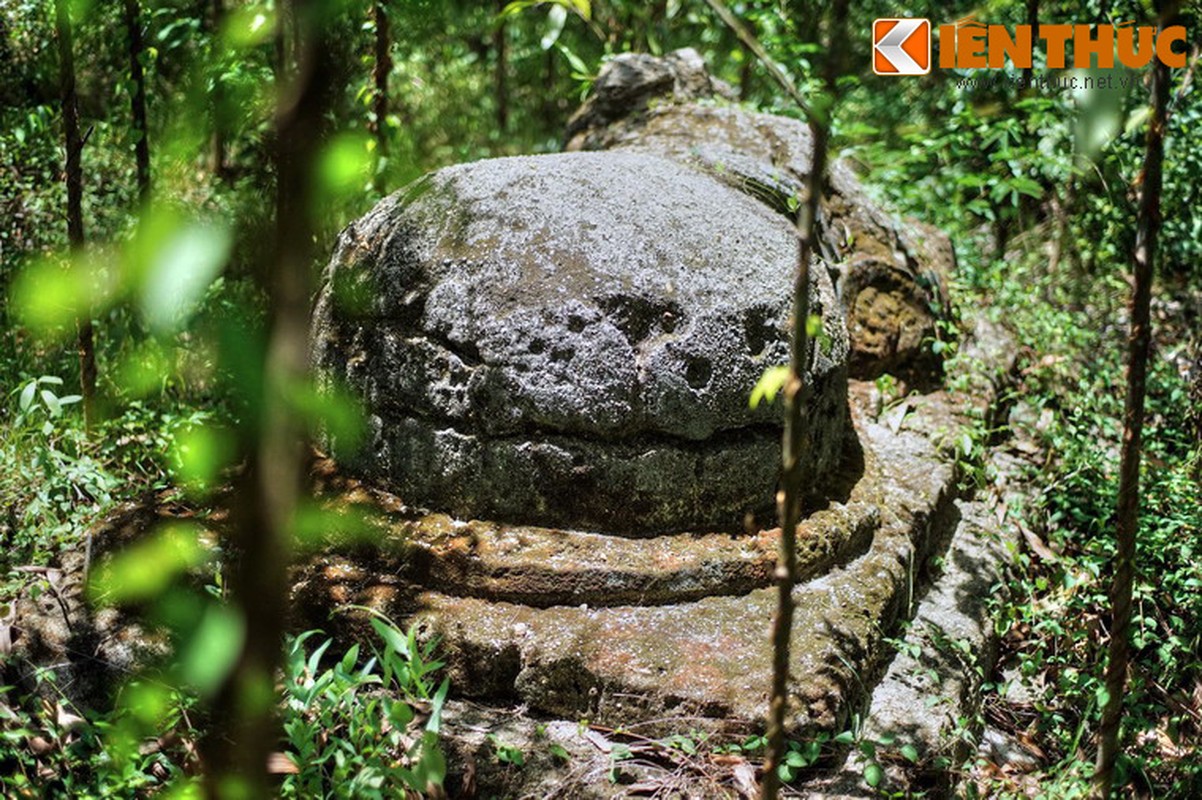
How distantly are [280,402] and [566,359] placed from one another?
206 centimetres

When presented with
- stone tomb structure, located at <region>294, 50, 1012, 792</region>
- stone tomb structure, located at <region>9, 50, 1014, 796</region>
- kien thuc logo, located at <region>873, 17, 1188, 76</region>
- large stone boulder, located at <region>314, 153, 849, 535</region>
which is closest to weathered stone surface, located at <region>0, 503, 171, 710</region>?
stone tomb structure, located at <region>9, 50, 1014, 796</region>

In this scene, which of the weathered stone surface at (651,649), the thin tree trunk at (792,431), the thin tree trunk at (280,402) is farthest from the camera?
the weathered stone surface at (651,649)

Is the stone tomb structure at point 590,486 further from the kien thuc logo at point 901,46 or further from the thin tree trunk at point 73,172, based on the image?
the kien thuc logo at point 901,46

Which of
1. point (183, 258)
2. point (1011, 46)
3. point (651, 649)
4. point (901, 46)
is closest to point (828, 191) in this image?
point (901, 46)

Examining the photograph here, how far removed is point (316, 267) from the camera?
11.3 ft

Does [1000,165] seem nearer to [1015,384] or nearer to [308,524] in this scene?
[1015,384]

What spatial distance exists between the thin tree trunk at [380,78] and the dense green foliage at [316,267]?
36 millimetres

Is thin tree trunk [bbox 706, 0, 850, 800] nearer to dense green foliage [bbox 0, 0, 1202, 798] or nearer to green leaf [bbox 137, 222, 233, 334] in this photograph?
dense green foliage [bbox 0, 0, 1202, 798]

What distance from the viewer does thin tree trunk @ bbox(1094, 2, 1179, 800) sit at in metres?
1.79

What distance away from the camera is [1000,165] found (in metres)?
5.15

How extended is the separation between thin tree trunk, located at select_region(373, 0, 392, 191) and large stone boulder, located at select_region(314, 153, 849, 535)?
0.92 m

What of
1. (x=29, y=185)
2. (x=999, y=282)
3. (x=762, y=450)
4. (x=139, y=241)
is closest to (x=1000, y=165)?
(x=999, y=282)

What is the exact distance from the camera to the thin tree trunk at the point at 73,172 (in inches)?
117

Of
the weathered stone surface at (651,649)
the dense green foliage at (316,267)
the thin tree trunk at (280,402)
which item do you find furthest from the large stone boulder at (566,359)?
the thin tree trunk at (280,402)
